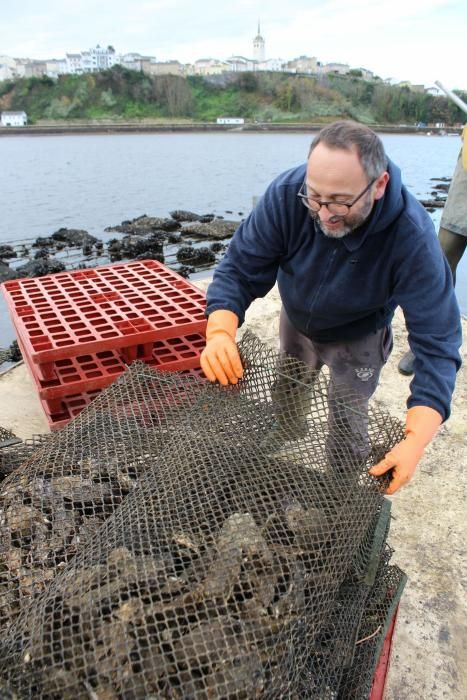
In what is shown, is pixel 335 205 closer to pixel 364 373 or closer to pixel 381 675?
pixel 364 373

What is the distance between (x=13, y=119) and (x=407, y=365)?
76.2 meters

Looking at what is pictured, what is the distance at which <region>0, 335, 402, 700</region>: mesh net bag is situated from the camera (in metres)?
1.28

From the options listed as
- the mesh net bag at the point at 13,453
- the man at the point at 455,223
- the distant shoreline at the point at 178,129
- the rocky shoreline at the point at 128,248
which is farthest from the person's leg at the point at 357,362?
A: the distant shoreline at the point at 178,129

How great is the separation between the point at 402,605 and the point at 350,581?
0.79 meters

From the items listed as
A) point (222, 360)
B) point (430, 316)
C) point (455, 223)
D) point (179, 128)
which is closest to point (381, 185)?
point (430, 316)

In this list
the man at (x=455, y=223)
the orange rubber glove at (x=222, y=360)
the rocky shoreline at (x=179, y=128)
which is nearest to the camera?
the orange rubber glove at (x=222, y=360)

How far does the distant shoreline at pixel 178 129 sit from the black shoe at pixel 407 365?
210 feet

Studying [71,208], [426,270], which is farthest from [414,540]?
[71,208]

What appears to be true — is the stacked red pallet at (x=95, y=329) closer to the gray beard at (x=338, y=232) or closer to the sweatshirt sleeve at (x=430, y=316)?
the gray beard at (x=338, y=232)

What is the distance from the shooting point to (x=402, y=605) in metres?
2.38

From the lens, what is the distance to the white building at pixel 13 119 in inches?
2611

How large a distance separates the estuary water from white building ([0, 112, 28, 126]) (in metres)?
33.4

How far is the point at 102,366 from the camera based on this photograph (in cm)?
316

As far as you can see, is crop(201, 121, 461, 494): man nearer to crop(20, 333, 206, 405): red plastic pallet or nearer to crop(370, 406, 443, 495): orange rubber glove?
crop(370, 406, 443, 495): orange rubber glove
